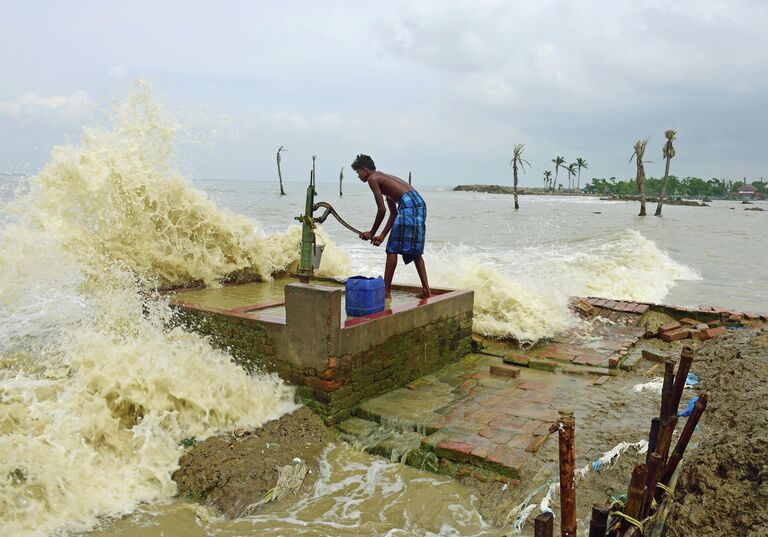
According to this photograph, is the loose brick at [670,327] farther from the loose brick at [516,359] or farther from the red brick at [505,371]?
the red brick at [505,371]

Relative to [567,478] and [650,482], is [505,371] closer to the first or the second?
[650,482]

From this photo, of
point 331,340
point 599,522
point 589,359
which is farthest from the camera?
point 589,359

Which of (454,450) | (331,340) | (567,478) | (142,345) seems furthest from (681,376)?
(142,345)

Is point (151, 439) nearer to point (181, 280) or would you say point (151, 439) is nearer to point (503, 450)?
point (503, 450)

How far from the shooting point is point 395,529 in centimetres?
357

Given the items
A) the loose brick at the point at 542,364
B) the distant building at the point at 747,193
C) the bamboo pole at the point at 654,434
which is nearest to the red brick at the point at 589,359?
the loose brick at the point at 542,364

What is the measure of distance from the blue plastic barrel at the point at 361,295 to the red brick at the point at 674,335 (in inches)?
171

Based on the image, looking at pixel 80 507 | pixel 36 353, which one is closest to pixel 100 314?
pixel 36 353

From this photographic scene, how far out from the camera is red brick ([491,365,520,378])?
19.9ft

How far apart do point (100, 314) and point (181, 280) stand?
2.55m

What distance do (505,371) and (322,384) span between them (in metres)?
2.19

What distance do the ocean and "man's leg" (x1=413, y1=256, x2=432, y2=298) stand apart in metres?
1.39

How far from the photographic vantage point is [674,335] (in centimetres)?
762

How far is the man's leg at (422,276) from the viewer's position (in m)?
6.30
